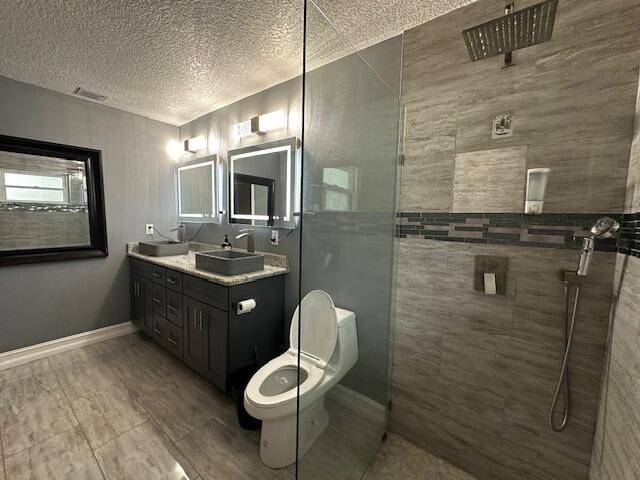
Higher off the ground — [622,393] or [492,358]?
[622,393]

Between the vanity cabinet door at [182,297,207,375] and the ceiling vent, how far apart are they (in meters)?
1.97

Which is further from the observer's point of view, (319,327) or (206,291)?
(206,291)

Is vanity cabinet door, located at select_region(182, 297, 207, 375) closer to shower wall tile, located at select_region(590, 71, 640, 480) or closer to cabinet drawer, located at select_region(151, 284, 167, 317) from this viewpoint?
cabinet drawer, located at select_region(151, 284, 167, 317)

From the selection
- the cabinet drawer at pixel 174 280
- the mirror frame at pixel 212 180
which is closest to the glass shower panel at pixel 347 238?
the cabinet drawer at pixel 174 280

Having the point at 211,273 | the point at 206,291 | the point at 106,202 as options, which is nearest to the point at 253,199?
the point at 211,273

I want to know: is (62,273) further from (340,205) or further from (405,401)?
(405,401)

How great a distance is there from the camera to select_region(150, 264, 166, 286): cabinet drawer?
2174 mm

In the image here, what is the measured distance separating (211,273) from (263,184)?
845 mm

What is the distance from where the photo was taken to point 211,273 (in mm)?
1800

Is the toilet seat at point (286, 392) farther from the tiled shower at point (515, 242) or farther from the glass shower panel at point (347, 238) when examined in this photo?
the tiled shower at point (515, 242)

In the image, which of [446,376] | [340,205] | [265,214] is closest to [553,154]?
[340,205]

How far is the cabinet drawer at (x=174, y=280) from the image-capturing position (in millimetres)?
1997

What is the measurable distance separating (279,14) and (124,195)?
2.29m

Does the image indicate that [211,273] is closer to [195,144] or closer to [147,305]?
[147,305]
